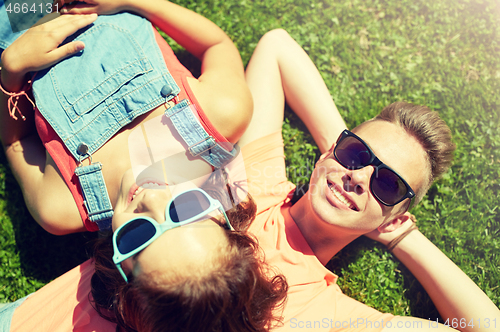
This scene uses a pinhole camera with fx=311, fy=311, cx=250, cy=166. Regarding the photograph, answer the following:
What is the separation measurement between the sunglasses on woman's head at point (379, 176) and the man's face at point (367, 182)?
39mm

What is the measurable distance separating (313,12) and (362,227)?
107 inches

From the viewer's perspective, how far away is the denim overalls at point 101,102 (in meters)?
2.38

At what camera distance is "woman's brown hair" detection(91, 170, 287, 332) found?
176cm

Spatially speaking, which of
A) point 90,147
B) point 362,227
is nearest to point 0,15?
point 90,147

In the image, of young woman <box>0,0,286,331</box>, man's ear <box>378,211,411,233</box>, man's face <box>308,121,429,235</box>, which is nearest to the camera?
young woman <box>0,0,286,331</box>

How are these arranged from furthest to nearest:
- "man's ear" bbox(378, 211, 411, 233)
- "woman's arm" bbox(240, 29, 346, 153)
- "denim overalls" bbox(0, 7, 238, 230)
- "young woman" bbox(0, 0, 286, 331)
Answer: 1. "woman's arm" bbox(240, 29, 346, 153)
2. "man's ear" bbox(378, 211, 411, 233)
3. "denim overalls" bbox(0, 7, 238, 230)
4. "young woman" bbox(0, 0, 286, 331)

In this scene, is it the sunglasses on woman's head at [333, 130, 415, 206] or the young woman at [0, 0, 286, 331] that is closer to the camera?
the young woman at [0, 0, 286, 331]

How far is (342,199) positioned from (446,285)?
4.35ft

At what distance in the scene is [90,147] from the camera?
7.86 feet

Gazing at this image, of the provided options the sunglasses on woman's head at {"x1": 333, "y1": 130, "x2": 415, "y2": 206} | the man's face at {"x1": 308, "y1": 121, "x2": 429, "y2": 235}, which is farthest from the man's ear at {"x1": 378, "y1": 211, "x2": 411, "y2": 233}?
the sunglasses on woman's head at {"x1": 333, "y1": 130, "x2": 415, "y2": 206}

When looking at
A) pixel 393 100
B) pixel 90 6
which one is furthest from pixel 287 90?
pixel 90 6

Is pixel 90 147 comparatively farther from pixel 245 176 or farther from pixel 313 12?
pixel 313 12

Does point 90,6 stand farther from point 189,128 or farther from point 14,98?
point 189,128

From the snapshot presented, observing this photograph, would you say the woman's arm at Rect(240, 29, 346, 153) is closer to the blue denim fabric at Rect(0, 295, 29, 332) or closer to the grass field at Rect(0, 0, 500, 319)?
the grass field at Rect(0, 0, 500, 319)
